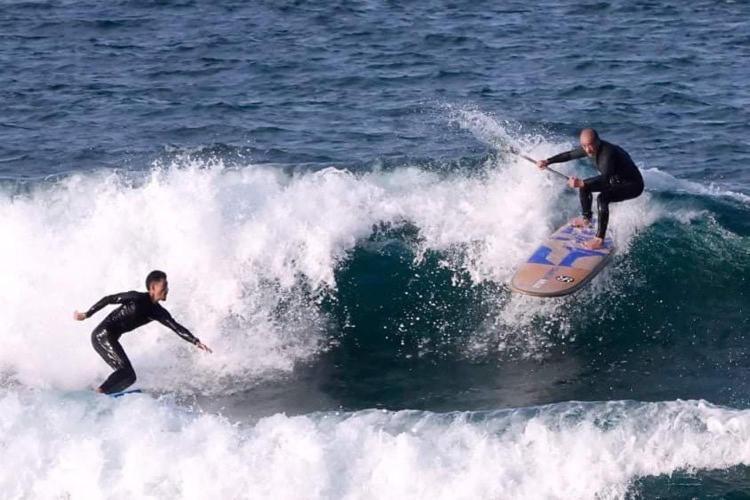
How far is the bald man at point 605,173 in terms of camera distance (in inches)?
611

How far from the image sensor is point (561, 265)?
15797 mm

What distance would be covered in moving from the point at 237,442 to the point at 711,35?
20.2 metres

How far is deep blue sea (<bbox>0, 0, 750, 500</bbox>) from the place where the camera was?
12023 millimetres

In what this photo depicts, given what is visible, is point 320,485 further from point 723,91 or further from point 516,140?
point 723,91

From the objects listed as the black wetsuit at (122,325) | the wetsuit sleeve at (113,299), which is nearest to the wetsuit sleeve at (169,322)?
the black wetsuit at (122,325)

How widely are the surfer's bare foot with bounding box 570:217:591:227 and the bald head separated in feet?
4.35

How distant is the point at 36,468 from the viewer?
12016 mm

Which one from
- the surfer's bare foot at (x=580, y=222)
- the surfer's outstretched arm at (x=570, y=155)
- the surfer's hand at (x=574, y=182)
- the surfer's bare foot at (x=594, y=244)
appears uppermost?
the surfer's outstretched arm at (x=570, y=155)

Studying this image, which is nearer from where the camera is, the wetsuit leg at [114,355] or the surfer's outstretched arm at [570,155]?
the wetsuit leg at [114,355]

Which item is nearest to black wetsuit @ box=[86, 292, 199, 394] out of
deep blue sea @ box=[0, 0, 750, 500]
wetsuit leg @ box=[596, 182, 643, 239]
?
deep blue sea @ box=[0, 0, 750, 500]

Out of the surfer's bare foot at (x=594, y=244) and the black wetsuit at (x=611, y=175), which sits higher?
the black wetsuit at (x=611, y=175)

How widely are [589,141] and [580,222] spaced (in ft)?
6.39

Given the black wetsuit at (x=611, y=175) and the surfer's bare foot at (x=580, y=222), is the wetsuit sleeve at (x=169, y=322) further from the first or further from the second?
the surfer's bare foot at (x=580, y=222)

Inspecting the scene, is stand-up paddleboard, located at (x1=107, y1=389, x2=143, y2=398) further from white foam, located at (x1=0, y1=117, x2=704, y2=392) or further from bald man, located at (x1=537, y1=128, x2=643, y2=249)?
bald man, located at (x1=537, y1=128, x2=643, y2=249)
